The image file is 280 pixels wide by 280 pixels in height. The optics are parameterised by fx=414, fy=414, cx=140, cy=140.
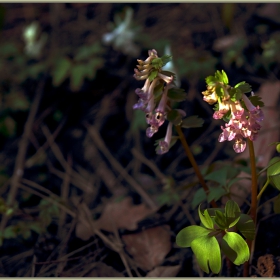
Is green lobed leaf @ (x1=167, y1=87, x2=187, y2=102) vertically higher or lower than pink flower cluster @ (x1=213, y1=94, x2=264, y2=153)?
higher

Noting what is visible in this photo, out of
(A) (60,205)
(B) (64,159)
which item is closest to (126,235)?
(A) (60,205)

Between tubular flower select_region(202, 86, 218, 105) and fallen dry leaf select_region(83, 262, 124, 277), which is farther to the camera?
fallen dry leaf select_region(83, 262, 124, 277)

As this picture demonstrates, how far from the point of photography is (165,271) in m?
2.14

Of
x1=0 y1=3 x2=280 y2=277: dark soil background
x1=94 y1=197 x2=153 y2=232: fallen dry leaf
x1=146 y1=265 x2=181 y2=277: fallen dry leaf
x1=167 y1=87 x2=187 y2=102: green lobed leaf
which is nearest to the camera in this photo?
x1=167 y1=87 x2=187 y2=102: green lobed leaf

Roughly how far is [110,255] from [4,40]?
348 centimetres


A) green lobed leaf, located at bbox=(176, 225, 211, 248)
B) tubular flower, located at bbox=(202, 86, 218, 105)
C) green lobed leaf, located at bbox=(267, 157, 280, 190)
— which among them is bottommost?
green lobed leaf, located at bbox=(176, 225, 211, 248)

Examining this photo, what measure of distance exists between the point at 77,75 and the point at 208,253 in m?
2.77

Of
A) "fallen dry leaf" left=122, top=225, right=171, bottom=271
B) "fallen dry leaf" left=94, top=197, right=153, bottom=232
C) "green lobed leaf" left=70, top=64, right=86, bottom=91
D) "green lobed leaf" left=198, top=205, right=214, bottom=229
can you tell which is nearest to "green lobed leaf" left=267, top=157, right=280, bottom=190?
"green lobed leaf" left=198, top=205, right=214, bottom=229

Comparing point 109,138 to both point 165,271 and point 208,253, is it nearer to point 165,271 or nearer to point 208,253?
point 165,271

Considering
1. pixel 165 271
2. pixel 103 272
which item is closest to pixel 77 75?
pixel 103 272

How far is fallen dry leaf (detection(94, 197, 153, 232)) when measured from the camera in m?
2.67

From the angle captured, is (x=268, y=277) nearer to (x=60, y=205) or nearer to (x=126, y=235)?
(x=126, y=235)

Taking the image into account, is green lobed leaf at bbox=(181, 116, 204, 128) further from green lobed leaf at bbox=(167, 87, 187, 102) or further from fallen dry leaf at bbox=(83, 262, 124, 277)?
fallen dry leaf at bbox=(83, 262, 124, 277)

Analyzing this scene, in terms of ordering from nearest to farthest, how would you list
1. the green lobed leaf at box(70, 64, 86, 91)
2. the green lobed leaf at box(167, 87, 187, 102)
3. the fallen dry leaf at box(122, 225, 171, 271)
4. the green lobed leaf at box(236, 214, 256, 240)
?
the green lobed leaf at box(236, 214, 256, 240)
the green lobed leaf at box(167, 87, 187, 102)
the fallen dry leaf at box(122, 225, 171, 271)
the green lobed leaf at box(70, 64, 86, 91)
